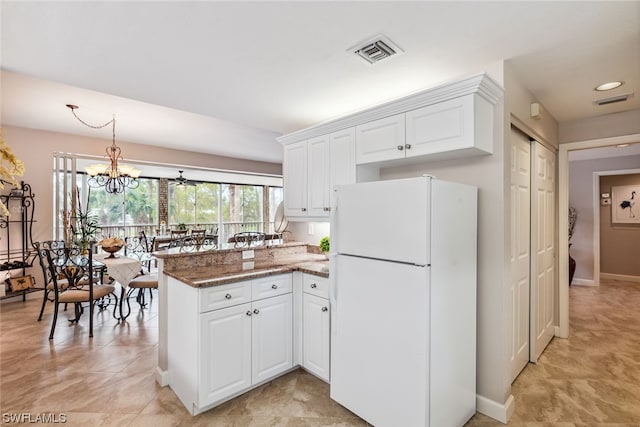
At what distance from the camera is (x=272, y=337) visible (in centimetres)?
254

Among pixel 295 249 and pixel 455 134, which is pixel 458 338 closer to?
pixel 455 134

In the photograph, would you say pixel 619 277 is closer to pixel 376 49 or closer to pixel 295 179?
pixel 295 179

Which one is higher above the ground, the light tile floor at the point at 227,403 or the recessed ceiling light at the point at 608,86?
the recessed ceiling light at the point at 608,86

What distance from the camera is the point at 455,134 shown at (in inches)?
80.5

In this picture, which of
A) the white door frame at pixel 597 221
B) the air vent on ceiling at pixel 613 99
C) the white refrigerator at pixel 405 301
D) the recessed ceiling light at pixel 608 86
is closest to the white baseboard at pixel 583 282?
the white door frame at pixel 597 221

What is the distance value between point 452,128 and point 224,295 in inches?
77.4

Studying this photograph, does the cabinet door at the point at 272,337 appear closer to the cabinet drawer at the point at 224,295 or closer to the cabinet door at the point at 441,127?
the cabinet drawer at the point at 224,295

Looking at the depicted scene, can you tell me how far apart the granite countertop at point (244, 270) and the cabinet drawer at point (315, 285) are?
46mm

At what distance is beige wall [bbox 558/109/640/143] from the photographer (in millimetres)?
3137

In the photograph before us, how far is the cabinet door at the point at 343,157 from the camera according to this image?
2.72 meters

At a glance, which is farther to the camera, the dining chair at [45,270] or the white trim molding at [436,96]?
the dining chair at [45,270]

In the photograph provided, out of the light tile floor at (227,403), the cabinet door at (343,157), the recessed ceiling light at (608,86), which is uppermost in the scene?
the recessed ceiling light at (608,86)

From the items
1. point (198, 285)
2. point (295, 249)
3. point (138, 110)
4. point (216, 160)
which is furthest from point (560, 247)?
point (216, 160)

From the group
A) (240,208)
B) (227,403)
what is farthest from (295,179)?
(240,208)
